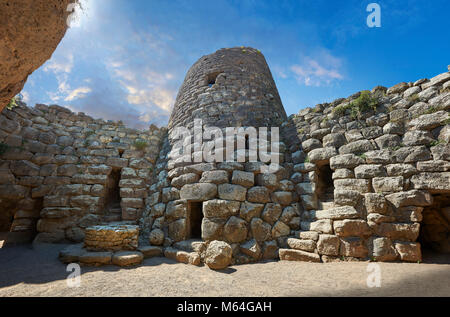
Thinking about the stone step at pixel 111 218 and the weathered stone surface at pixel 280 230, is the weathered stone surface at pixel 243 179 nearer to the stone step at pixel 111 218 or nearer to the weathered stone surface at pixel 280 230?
the weathered stone surface at pixel 280 230

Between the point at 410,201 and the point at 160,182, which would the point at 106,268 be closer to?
the point at 160,182

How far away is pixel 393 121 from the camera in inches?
170

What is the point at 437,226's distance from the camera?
162 inches

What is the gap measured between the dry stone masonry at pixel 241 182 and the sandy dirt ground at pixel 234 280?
29 cm

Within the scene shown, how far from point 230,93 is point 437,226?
6.13m

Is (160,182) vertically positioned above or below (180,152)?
below

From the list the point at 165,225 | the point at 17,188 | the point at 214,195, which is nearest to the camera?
the point at 214,195

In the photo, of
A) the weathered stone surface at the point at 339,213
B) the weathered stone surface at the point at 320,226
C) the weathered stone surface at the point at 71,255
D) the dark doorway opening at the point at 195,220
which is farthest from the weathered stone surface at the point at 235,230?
the weathered stone surface at the point at 71,255

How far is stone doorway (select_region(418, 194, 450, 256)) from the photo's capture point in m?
3.87

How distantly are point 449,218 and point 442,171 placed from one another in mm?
1057

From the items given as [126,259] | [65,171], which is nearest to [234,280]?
[126,259]

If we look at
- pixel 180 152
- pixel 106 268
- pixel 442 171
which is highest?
pixel 180 152

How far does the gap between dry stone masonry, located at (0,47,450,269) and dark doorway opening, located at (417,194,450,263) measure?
0.02 metres
